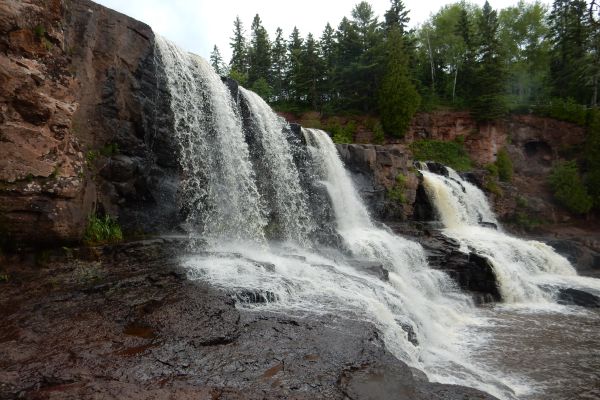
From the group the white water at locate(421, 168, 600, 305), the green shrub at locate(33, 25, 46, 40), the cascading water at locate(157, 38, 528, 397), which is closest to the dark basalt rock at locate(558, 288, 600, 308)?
the white water at locate(421, 168, 600, 305)

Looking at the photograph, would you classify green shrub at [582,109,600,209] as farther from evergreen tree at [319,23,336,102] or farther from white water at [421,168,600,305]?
evergreen tree at [319,23,336,102]

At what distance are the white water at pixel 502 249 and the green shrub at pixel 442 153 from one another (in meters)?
5.98

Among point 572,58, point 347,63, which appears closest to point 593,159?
point 572,58

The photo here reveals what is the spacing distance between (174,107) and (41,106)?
4392mm

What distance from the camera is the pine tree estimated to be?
42.3m

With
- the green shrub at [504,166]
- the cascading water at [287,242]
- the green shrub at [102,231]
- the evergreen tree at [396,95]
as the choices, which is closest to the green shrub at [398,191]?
the cascading water at [287,242]

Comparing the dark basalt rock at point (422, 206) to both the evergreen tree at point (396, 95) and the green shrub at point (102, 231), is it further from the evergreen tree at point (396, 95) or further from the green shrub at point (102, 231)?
the green shrub at point (102, 231)

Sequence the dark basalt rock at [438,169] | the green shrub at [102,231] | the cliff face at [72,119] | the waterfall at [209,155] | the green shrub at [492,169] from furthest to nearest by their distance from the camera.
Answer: the green shrub at [492,169] → the dark basalt rock at [438,169] → the waterfall at [209,155] → the green shrub at [102,231] → the cliff face at [72,119]

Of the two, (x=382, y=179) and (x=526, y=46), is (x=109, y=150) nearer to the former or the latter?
(x=382, y=179)

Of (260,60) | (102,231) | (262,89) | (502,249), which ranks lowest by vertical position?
(502,249)

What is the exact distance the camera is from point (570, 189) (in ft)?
80.4

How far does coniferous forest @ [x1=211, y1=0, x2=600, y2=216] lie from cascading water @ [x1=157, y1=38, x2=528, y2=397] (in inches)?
625

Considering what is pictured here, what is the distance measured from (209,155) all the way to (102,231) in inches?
174

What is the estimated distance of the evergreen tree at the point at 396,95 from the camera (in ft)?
98.4
